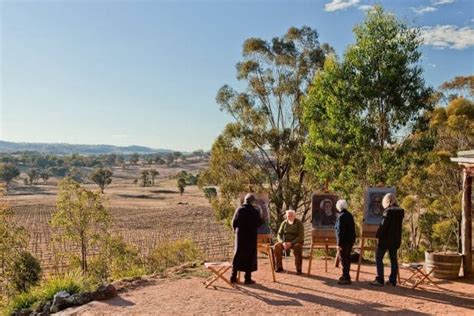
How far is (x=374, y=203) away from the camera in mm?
10734

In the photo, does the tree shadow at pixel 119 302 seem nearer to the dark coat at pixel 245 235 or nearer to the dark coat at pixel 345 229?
the dark coat at pixel 245 235

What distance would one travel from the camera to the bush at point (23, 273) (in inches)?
813

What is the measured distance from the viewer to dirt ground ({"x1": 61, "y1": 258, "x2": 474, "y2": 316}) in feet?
25.6

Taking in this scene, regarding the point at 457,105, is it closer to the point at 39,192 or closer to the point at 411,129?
the point at 411,129

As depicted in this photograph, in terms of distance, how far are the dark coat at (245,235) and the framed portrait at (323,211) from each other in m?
2.26

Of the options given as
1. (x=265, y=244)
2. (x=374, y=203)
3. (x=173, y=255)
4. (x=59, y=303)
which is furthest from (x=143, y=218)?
(x=59, y=303)

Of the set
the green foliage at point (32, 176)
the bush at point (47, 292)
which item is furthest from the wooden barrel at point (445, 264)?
the green foliage at point (32, 176)

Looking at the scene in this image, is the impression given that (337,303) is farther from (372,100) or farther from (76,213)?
(76,213)

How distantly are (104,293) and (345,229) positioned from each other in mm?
4775

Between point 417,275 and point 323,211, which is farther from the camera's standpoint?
point 323,211

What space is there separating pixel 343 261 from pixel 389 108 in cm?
709

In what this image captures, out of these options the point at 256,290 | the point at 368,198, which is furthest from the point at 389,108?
the point at 256,290

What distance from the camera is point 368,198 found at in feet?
35.3

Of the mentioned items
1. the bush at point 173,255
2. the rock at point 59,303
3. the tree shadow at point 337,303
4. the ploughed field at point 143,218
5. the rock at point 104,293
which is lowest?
the ploughed field at point 143,218
